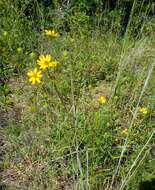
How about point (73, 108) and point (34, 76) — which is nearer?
point (73, 108)

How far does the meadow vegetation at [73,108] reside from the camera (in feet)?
8.68

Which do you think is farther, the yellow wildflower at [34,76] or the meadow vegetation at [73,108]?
the yellow wildflower at [34,76]

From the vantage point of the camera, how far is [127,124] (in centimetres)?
303

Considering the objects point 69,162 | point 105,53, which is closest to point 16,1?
point 105,53

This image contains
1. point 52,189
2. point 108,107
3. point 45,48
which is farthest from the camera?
point 45,48

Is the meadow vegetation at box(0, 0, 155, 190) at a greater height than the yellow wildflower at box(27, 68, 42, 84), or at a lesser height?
lesser

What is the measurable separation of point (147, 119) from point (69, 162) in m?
0.69

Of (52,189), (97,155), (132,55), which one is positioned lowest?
Answer: (52,189)

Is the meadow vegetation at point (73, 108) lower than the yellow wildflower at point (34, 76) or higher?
lower

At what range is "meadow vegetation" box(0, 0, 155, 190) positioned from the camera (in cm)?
264

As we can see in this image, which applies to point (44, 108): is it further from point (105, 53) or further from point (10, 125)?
point (105, 53)

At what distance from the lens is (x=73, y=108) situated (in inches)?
96.3

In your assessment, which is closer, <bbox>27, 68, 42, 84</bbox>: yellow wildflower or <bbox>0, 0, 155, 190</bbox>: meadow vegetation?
<bbox>0, 0, 155, 190</bbox>: meadow vegetation

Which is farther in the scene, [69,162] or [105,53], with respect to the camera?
[105,53]
